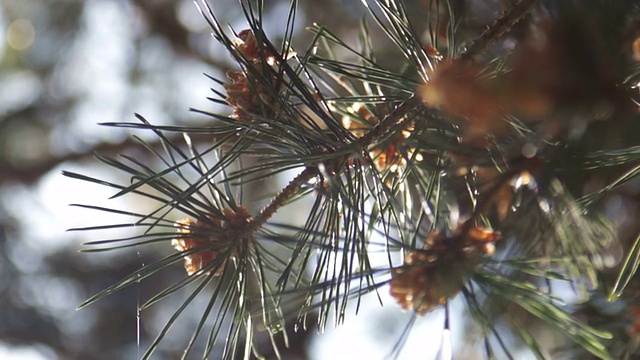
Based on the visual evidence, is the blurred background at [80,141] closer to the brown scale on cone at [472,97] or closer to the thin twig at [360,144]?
the thin twig at [360,144]

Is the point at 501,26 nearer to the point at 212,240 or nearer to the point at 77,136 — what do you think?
the point at 212,240

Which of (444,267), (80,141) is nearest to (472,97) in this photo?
(444,267)

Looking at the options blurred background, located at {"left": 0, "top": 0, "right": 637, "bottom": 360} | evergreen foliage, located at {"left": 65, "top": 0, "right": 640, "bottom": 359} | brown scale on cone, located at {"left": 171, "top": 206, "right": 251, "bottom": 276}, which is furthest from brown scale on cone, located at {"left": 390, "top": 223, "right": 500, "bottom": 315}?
blurred background, located at {"left": 0, "top": 0, "right": 637, "bottom": 360}

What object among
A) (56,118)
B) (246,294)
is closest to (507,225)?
(246,294)

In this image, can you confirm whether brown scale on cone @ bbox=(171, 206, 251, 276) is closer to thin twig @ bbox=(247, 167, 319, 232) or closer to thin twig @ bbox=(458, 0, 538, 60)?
thin twig @ bbox=(247, 167, 319, 232)

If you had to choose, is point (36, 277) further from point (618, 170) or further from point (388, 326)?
point (618, 170)

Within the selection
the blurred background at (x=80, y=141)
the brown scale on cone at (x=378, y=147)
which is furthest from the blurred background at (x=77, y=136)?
the brown scale on cone at (x=378, y=147)
